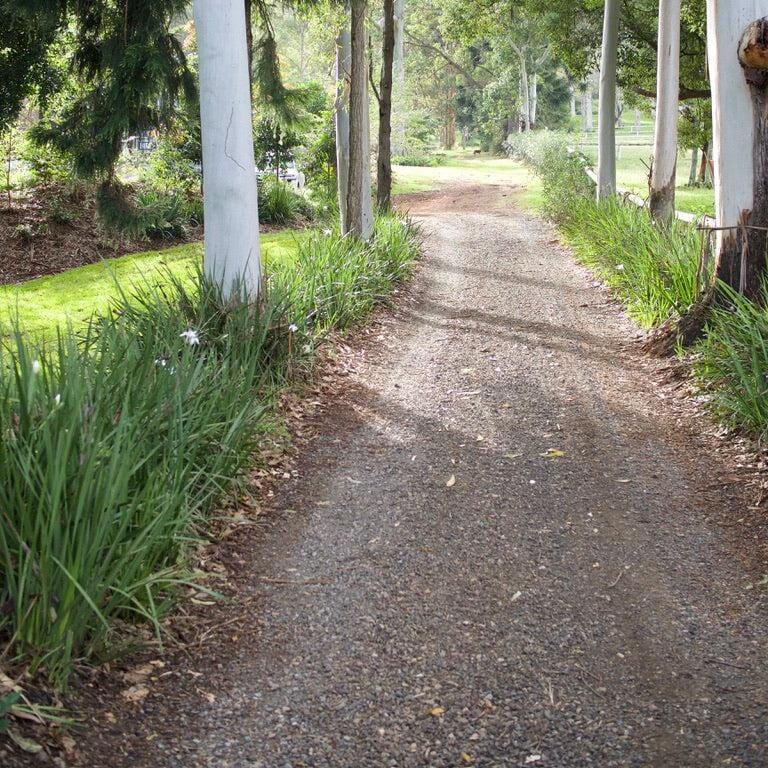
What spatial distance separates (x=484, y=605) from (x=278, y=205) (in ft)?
51.3

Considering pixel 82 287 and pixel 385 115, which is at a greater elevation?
pixel 385 115

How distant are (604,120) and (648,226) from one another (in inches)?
268

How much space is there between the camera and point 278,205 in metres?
19.1

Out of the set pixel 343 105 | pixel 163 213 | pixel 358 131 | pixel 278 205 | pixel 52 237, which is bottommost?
pixel 52 237

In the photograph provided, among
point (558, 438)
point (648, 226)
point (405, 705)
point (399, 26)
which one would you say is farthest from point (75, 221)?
point (399, 26)

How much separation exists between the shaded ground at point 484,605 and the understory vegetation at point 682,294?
1.24ft

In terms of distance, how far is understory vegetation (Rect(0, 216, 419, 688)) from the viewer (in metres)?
3.41

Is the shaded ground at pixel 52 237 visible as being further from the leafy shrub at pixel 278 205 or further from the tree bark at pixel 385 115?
the tree bark at pixel 385 115

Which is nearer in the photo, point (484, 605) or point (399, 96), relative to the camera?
point (484, 605)

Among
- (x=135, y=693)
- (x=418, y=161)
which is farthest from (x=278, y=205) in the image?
(x=418, y=161)

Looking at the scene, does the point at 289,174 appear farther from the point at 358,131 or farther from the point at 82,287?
the point at 82,287

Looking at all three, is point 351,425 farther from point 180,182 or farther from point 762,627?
point 180,182

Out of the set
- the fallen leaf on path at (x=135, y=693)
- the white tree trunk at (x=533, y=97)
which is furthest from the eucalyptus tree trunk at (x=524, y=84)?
the fallen leaf on path at (x=135, y=693)

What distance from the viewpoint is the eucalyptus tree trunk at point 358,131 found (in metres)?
11.5
